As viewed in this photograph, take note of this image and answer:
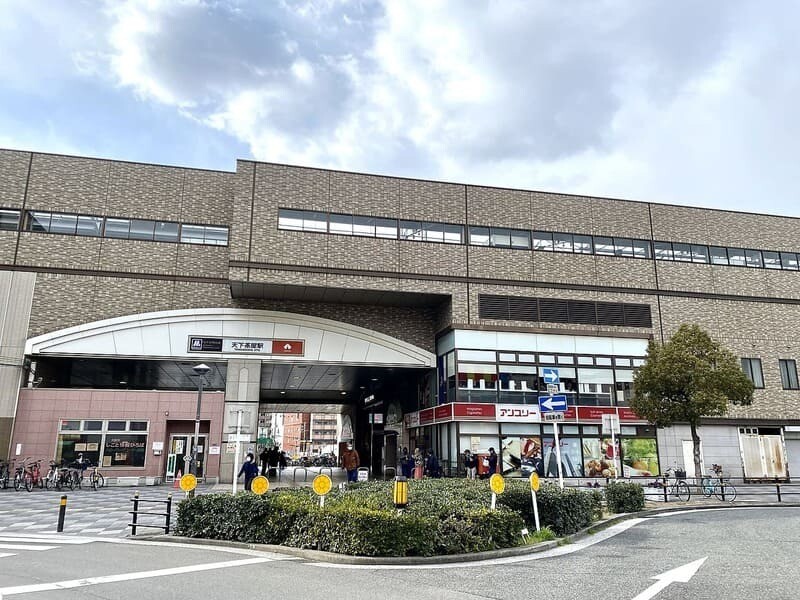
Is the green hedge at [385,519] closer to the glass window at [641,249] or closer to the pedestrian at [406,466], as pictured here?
the pedestrian at [406,466]

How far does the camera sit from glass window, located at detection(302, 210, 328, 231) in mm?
27891

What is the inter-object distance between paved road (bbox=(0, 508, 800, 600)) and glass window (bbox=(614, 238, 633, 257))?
67.5 ft

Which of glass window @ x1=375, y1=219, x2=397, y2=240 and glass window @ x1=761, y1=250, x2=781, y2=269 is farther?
glass window @ x1=761, y1=250, x2=781, y2=269

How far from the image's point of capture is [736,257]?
33156 mm

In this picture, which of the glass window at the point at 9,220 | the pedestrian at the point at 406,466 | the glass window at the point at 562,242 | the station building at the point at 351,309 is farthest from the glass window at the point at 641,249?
the glass window at the point at 9,220

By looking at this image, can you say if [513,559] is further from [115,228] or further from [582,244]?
[115,228]

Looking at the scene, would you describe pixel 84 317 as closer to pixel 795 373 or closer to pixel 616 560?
pixel 616 560

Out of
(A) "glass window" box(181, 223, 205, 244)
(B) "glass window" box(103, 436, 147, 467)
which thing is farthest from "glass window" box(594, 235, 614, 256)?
(B) "glass window" box(103, 436, 147, 467)

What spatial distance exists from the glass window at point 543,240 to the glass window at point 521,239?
0.33 meters

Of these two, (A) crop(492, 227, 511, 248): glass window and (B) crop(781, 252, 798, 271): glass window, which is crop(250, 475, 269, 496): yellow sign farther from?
(B) crop(781, 252, 798, 271): glass window

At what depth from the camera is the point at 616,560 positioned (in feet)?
32.3

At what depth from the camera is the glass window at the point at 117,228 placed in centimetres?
2802

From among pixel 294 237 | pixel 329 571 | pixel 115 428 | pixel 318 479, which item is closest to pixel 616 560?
pixel 329 571

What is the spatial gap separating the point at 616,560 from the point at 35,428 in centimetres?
2510
